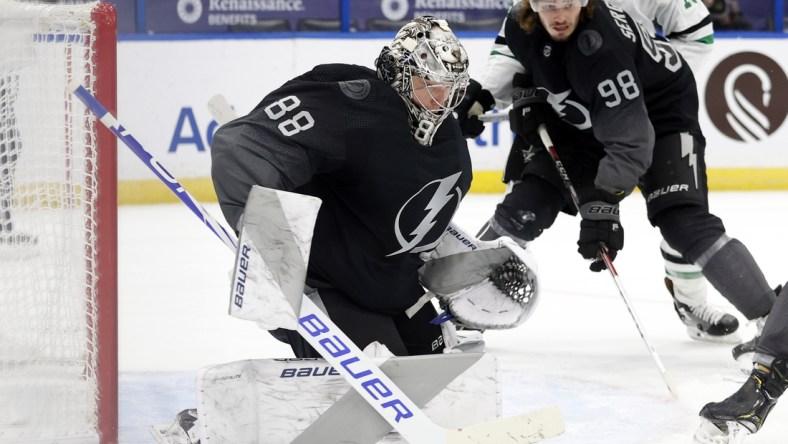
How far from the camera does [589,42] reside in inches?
119

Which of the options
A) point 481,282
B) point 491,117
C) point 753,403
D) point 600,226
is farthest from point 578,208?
point 753,403

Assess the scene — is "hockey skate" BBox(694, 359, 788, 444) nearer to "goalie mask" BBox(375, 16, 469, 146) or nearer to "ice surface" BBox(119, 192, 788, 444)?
"ice surface" BBox(119, 192, 788, 444)

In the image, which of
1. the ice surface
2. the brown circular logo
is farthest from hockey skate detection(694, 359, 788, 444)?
the brown circular logo

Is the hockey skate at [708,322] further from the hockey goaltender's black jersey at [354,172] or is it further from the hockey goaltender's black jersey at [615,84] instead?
the hockey goaltender's black jersey at [354,172]

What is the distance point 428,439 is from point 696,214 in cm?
132

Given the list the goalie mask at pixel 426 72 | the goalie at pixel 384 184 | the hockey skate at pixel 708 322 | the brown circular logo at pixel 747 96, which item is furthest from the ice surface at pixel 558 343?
the brown circular logo at pixel 747 96

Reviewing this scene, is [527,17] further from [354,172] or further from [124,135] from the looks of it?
[124,135]

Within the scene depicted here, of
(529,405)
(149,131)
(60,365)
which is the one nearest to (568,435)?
(529,405)

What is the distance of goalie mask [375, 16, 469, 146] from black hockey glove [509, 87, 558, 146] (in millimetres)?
1191

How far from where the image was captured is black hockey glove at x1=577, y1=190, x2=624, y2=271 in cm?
310

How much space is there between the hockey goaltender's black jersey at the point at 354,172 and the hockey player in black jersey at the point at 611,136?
0.82 metres

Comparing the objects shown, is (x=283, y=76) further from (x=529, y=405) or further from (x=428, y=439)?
(x=428, y=439)

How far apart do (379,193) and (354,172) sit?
0.07 meters

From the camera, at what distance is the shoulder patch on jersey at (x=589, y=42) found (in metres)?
3.00
